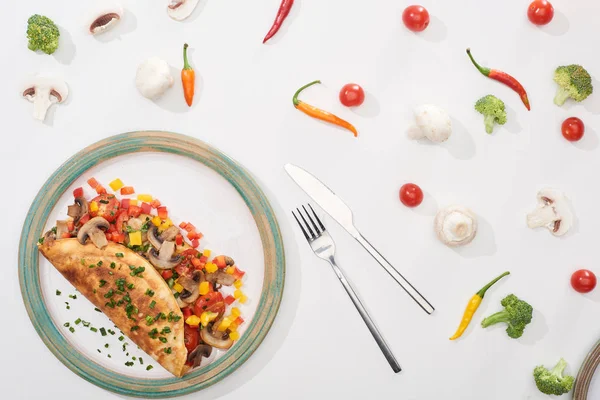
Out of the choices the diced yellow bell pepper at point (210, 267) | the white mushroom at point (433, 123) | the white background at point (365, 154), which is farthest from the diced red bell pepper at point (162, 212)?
the white mushroom at point (433, 123)

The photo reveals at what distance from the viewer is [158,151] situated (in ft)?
13.8

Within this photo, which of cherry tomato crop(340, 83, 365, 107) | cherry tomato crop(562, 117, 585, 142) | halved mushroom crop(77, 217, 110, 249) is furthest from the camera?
cherry tomato crop(562, 117, 585, 142)

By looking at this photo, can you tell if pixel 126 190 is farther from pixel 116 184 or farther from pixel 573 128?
pixel 573 128

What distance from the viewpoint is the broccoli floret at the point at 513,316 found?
423cm

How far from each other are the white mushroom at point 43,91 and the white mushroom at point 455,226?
106 inches

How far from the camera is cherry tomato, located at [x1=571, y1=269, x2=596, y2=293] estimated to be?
428 centimetres

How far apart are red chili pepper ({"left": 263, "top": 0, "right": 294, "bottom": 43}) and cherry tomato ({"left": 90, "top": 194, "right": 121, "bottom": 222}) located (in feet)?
4.90

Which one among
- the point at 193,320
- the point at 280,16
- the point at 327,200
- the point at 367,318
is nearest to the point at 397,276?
the point at 367,318

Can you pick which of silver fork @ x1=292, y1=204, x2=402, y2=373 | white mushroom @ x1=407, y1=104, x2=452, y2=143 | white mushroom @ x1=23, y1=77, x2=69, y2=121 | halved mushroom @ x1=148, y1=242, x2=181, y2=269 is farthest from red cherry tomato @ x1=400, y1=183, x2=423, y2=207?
white mushroom @ x1=23, y1=77, x2=69, y2=121

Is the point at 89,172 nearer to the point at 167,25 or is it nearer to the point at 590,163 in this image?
the point at 167,25

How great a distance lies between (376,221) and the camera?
4289mm

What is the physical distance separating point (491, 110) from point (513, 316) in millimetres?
1406

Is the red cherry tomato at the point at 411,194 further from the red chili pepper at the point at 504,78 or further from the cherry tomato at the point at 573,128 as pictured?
the cherry tomato at the point at 573,128

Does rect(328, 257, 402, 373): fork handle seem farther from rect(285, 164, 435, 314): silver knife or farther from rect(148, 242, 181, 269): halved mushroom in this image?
rect(148, 242, 181, 269): halved mushroom
